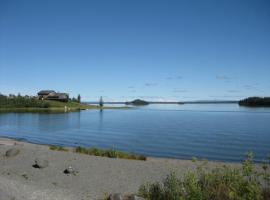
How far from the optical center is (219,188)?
10.1m

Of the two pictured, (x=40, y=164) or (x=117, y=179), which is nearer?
(x=117, y=179)

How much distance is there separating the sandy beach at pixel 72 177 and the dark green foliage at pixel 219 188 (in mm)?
3205

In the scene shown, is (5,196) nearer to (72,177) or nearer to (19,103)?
(72,177)

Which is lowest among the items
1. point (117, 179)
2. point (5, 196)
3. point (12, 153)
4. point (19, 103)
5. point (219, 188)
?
point (117, 179)

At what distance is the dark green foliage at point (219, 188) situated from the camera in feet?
28.0

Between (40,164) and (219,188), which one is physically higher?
(219,188)

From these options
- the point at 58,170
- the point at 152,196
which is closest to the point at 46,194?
the point at 152,196

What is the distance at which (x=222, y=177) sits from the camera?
10.9 metres

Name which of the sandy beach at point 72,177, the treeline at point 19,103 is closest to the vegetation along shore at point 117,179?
the sandy beach at point 72,177

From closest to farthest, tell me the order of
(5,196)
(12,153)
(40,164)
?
(5,196) < (40,164) < (12,153)

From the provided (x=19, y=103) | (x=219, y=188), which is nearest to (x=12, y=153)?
(x=219, y=188)

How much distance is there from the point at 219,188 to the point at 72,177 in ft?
31.7

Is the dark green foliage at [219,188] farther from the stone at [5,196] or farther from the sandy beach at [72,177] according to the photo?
the stone at [5,196]

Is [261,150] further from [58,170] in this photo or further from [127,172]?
[58,170]
